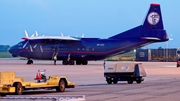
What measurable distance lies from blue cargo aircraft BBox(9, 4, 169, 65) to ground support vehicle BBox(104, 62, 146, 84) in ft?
75.0

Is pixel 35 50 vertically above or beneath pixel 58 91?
above

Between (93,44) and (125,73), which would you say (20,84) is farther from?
(93,44)

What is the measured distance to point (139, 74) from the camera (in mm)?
18875

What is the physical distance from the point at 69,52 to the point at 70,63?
1684 mm

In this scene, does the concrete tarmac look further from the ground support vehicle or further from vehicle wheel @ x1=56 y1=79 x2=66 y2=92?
the ground support vehicle

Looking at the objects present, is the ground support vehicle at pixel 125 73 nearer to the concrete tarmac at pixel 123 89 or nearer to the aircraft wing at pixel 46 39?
the concrete tarmac at pixel 123 89

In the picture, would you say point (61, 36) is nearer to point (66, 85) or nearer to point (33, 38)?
point (33, 38)

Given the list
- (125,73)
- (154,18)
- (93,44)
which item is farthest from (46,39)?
(125,73)

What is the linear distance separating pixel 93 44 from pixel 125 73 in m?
26.3

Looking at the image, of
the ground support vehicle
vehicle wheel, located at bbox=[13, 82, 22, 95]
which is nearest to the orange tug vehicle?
vehicle wheel, located at bbox=[13, 82, 22, 95]

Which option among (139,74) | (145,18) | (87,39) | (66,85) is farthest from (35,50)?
(66,85)

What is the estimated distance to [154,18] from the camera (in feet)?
140

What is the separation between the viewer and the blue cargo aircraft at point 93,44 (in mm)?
42531

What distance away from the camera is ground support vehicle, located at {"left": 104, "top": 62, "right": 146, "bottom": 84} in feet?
62.2
